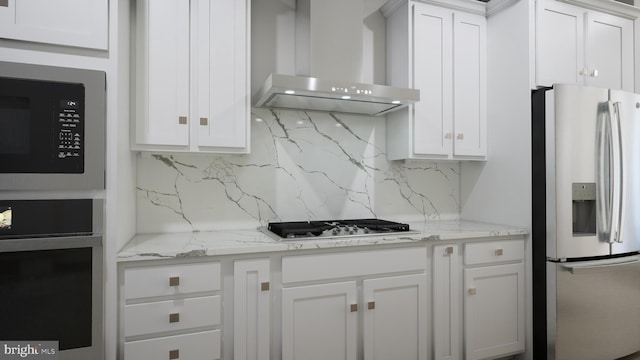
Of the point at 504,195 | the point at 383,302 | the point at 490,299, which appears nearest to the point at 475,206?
the point at 504,195

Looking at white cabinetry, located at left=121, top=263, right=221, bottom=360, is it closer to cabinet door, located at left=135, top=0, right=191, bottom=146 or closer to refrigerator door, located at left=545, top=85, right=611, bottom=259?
cabinet door, located at left=135, top=0, right=191, bottom=146

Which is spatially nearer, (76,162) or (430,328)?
(76,162)

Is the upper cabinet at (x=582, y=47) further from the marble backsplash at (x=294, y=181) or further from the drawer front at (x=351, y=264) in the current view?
the drawer front at (x=351, y=264)

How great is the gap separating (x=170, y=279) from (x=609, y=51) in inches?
129

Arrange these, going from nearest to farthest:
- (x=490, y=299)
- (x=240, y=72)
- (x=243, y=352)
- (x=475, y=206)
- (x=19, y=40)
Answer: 1. (x=19, y=40)
2. (x=243, y=352)
3. (x=240, y=72)
4. (x=490, y=299)
5. (x=475, y=206)

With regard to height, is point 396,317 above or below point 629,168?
below

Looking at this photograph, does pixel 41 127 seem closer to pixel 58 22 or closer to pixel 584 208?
pixel 58 22

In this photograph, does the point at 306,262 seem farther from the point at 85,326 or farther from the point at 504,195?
the point at 504,195

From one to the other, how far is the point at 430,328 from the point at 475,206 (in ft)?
3.68

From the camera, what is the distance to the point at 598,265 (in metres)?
2.24

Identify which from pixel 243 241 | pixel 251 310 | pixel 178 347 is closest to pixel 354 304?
pixel 251 310

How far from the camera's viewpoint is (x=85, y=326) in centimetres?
145

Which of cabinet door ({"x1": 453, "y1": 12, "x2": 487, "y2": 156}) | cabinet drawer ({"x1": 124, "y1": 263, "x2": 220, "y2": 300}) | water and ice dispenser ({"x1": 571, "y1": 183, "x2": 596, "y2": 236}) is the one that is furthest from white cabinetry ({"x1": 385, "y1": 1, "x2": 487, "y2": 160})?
cabinet drawer ({"x1": 124, "y1": 263, "x2": 220, "y2": 300})

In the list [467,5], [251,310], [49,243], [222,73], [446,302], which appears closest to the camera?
[49,243]
